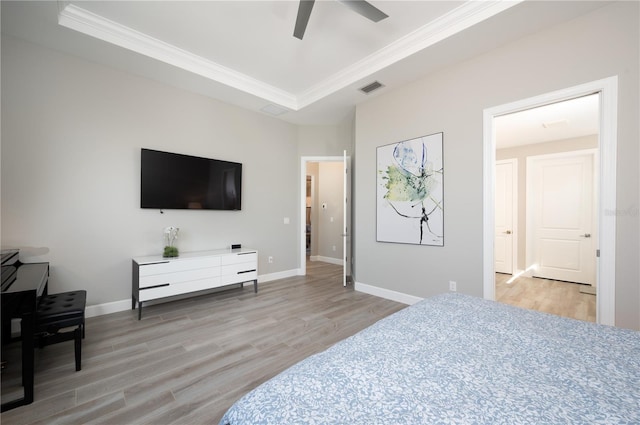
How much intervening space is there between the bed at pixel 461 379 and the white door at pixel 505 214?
462 cm

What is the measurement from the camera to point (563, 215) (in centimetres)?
479

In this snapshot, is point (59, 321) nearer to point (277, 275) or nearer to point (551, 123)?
point (277, 275)

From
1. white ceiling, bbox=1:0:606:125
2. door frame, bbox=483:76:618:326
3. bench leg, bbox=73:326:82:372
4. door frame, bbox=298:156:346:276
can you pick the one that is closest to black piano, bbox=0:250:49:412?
bench leg, bbox=73:326:82:372

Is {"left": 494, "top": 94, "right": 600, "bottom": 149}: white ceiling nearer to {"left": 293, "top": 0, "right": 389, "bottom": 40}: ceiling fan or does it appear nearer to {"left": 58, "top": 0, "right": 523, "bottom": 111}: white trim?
{"left": 58, "top": 0, "right": 523, "bottom": 111}: white trim

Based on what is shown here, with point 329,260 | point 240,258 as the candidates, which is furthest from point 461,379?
point 329,260

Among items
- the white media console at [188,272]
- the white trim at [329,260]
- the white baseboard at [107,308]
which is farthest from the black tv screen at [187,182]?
the white trim at [329,260]

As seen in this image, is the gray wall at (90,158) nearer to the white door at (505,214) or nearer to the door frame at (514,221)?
the white door at (505,214)

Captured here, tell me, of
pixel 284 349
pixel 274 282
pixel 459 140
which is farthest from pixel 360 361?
pixel 274 282

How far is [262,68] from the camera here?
3395 millimetres

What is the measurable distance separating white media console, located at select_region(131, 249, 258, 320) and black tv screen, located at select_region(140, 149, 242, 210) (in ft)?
2.30

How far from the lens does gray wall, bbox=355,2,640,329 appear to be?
200 centimetres

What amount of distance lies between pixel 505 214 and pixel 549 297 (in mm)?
2028

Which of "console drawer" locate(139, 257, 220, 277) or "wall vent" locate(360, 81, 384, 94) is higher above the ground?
"wall vent" locate(360, 81, 384, 94)

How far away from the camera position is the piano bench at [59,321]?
6.17 ft
